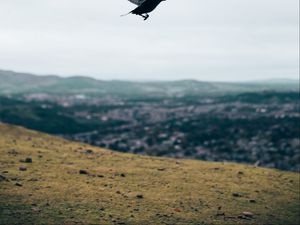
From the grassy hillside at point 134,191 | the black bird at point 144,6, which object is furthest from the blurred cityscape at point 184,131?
the black bird at point 144,6

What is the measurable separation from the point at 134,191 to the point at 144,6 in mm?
12752

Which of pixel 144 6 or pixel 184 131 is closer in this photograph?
pixel 144 6

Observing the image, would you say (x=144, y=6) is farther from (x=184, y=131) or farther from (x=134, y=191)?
(x=184, y=131)

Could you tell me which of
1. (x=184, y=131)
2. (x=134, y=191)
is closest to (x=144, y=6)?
(x=134, y=191)

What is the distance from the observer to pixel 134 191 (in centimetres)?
2038

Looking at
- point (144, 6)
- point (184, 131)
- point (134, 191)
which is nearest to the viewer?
point (144, 6)

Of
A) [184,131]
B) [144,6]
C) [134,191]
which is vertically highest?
[144,6]

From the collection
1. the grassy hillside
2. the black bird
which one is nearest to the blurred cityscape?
the grassy hillside

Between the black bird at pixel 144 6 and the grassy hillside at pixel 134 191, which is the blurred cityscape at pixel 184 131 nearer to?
the grassy hillside at pixel 134 191

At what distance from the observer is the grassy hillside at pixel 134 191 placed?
55.3 ft

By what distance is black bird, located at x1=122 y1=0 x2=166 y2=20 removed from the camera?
8.67 m

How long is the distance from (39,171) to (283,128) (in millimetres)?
85067

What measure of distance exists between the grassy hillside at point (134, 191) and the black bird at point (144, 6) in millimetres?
8737

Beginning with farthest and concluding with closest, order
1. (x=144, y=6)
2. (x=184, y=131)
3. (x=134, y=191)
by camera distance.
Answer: (x=184, y=131), (x=134, y=191), (x=144, y=6)
